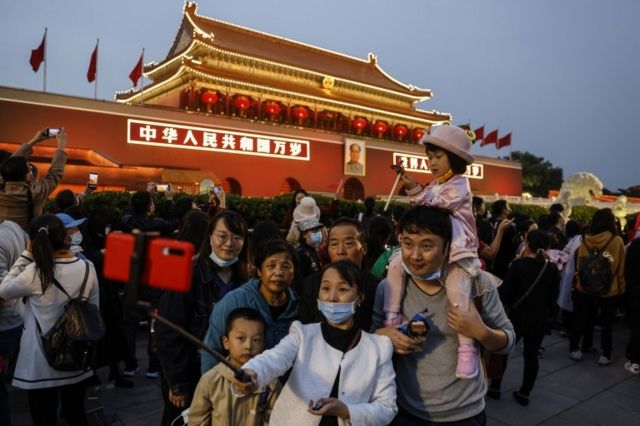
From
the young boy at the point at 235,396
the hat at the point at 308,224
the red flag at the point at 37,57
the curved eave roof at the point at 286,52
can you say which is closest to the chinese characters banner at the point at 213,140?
the red flag at the point at 37,57

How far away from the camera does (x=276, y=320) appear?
220 centimetres

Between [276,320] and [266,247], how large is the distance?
36 cm

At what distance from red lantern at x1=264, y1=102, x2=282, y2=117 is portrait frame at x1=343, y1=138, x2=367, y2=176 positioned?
334cm

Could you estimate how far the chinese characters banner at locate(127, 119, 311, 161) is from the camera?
1520cm

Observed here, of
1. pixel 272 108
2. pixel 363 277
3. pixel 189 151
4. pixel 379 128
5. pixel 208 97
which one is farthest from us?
pixel 379 128

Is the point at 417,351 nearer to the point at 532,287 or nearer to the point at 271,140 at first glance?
the point at 532,287

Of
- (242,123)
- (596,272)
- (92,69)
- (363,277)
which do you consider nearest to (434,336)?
(363,277)

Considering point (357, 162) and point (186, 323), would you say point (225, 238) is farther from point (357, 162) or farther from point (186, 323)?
point (357, 162)

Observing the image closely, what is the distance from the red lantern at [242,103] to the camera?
19.1m

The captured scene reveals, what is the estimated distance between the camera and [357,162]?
2080 cm

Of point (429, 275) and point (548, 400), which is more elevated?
point (429, 275)

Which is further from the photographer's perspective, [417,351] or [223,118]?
[223,118]

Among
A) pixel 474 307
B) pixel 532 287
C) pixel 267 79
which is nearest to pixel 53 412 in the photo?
pixel 474 307

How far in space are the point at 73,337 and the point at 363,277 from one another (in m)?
1.75
